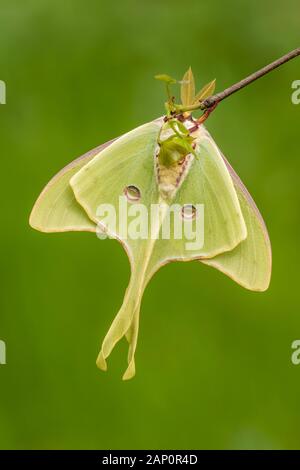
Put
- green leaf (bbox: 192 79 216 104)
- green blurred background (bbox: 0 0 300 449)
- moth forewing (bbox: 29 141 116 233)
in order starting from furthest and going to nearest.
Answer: green blurred background (bbox: 0 0 300 449) < moth forewing (bbox: 29 141 116 233) < green leaf (bbox: 192 79 216 104)

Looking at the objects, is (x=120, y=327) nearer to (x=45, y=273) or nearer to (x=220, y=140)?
(x=45, y=273)

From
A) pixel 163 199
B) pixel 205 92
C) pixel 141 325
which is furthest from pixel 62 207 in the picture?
pixel 141 325

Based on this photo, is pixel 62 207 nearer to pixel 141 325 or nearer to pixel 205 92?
pixel 205 92

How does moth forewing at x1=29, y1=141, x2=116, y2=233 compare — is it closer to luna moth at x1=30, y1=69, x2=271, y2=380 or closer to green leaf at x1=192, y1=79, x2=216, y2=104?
luna moth at x1=30, y1=69, x2=271, y2=380

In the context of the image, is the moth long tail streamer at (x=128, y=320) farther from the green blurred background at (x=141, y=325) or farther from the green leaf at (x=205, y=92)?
the green blurred background at (x=141, y=325)

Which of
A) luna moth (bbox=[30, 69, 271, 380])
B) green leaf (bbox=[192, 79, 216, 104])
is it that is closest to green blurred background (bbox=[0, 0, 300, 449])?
luna moth (bbox=[30, 69, 271, 380])

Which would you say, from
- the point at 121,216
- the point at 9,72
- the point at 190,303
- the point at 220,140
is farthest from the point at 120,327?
the point at 9,72

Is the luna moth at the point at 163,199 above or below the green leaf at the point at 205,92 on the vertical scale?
below

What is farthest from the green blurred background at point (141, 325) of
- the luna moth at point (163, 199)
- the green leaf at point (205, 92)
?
the green leaf at point (205, 92)
